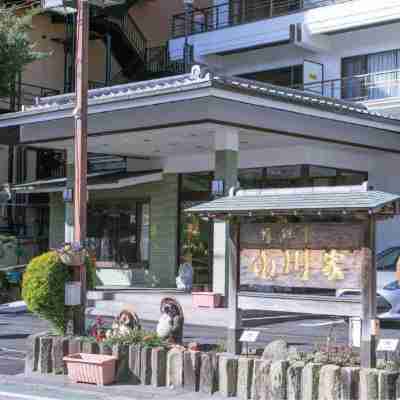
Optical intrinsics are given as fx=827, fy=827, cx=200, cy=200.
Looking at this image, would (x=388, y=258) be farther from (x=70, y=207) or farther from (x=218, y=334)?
(x=70, y=207)

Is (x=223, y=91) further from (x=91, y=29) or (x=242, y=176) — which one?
(x=91, y=29)

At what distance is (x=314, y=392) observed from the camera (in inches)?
400

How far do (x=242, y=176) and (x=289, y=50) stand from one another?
691 cm

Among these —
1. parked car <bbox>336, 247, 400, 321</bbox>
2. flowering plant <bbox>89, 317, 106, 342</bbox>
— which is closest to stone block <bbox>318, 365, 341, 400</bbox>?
flowering plant <bbox>89, 317, 106, 342</bbox>

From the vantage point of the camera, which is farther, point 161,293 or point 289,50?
point 289,50

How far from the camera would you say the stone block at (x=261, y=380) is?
10586 millimetres

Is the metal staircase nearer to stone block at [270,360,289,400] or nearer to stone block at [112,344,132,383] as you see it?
stone block at [112,344,132,383]

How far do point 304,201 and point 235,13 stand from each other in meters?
22.2

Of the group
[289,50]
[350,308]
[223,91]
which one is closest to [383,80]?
[289,50]

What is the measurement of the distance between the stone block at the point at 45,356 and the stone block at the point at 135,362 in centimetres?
160

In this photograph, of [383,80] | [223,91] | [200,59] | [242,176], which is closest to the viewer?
[223,91]

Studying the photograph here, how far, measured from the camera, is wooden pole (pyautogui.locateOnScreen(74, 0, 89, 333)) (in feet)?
44.3

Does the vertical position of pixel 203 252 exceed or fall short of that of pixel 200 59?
it falls short

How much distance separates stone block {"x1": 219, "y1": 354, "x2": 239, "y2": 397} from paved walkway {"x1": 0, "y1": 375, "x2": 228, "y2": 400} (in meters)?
0.14
